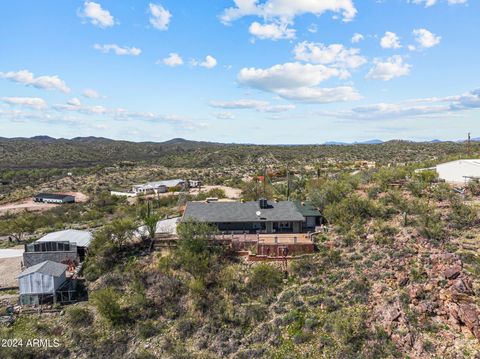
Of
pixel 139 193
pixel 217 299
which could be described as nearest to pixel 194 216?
pixel 217 299

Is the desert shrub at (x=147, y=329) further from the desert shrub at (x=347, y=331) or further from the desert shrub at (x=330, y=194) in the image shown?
the desert shrub at (x=330, y=194)

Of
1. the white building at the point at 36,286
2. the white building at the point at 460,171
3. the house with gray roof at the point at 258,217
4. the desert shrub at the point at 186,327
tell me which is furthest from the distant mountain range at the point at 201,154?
the white building at the point at 36,286

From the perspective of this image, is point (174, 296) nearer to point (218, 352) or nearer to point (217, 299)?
point (217, 299)

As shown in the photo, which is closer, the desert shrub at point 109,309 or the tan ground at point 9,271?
the desert shrub at point 109,309

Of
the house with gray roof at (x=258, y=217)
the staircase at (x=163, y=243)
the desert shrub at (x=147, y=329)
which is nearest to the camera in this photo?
the desert shrub at (x=147, y=329)

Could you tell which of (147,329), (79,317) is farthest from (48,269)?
(147,329)

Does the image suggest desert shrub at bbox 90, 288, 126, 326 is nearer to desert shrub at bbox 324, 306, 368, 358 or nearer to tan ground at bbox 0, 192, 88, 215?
desert shrub at bbox 324, 306, 368, 358

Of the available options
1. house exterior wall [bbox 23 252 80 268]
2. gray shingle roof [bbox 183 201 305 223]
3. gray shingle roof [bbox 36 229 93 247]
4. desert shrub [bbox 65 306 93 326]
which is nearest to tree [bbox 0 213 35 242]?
gray shingle roof [bbox 36 229 93 247]
